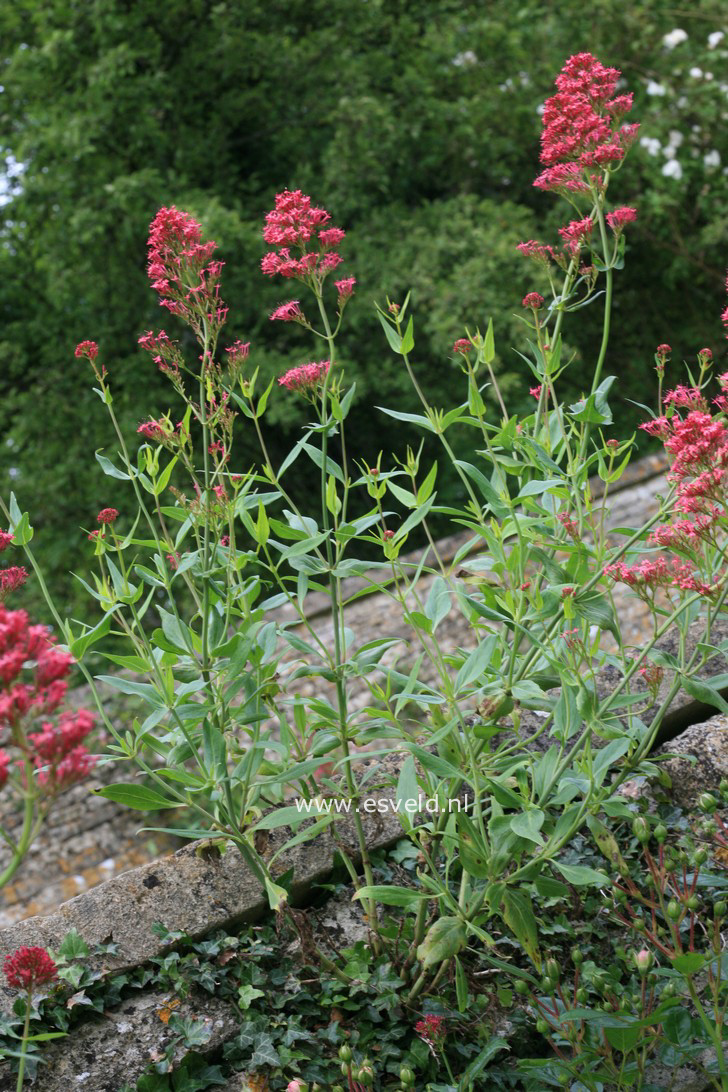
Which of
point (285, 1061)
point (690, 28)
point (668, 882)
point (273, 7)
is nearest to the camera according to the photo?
point (285, 1061)

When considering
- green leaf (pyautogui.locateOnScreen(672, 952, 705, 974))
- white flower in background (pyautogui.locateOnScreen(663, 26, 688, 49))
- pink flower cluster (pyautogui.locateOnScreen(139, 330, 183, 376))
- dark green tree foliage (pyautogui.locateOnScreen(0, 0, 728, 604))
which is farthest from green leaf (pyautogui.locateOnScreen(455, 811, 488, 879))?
white flower in background (pyautogui.locateOnScreen(663, 26, 688, 49))

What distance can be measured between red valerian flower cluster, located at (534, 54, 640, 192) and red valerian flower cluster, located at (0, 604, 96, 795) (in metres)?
1.27

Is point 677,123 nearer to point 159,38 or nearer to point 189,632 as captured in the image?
point 159,38

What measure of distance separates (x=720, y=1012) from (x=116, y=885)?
113 centimetres

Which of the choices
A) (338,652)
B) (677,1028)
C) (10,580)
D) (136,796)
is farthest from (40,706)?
(677,1028)

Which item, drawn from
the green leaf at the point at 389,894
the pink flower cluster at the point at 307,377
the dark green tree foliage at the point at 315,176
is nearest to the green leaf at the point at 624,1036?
the green leaf at the point at 389,894

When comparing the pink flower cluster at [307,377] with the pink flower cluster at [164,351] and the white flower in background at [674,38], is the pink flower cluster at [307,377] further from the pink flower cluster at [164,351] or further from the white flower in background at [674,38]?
the white flower in background at [674,38]

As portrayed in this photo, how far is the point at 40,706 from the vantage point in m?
1.13

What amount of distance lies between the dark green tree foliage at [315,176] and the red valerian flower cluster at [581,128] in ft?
16.8

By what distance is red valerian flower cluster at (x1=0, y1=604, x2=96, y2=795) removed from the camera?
1.09 metres

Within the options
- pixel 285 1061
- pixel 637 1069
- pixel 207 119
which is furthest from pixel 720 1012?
pixel 207 119

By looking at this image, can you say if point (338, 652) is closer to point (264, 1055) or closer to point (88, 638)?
point (88, 638)

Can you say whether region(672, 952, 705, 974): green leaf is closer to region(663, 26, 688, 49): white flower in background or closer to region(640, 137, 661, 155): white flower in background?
region(640, 137, 661, 155): white flower in background

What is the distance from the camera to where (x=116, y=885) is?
213 centimetres
